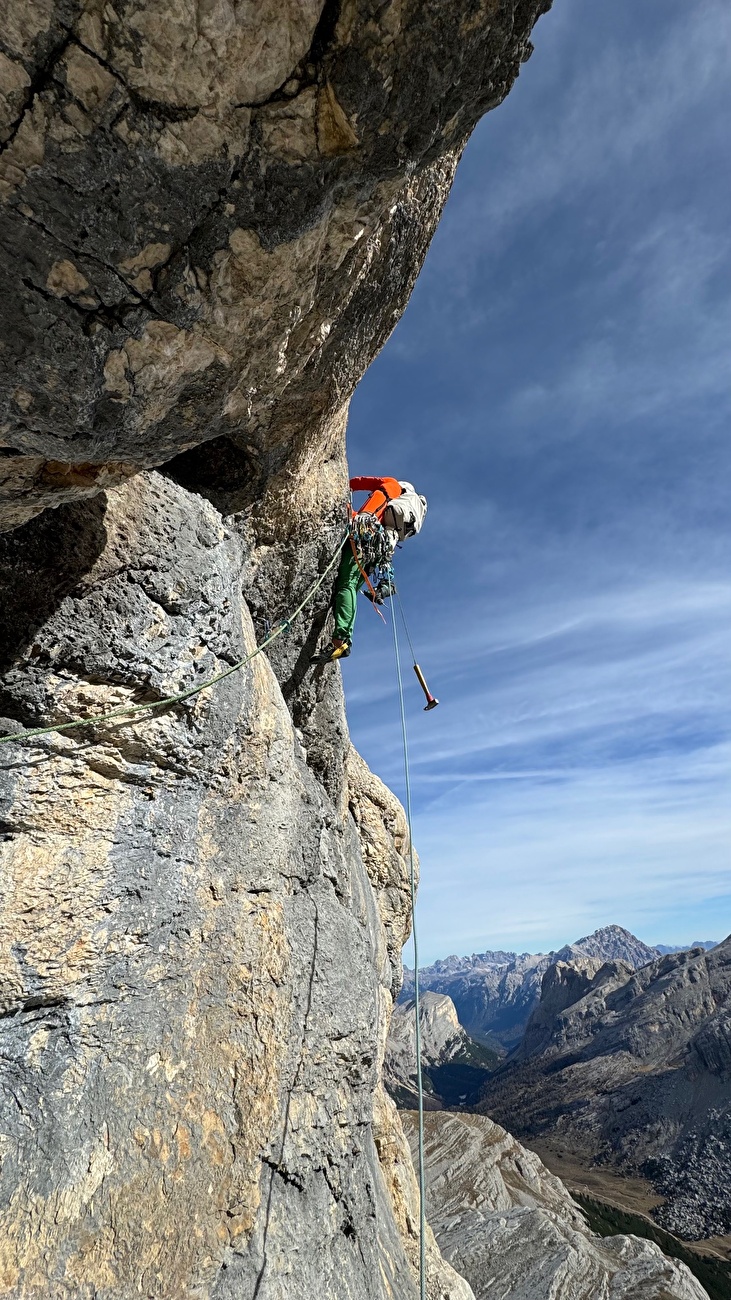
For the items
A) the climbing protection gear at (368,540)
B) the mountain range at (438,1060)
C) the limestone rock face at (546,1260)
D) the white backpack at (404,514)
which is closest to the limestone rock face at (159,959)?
the climbing protection gear at (368,540)

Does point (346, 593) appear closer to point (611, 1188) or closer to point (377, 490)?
point (377, 490)

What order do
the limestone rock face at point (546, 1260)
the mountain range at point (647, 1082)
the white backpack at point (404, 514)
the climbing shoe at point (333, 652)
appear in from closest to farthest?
the climbing shoe at point (333, 652) → the white backpack at point (404, 514) → the limestone rock face at point (546, 1260) → the mountain range at point (647, 1082)

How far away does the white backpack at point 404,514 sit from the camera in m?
9.04

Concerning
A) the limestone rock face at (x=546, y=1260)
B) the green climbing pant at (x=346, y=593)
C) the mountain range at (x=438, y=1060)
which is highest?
the green climbing pant at (x=346, y=593)

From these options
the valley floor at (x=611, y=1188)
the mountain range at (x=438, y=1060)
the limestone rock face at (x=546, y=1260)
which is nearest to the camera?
the limestone rock face at (x=546, y=1260)

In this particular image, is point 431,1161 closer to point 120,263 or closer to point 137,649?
point 137,649

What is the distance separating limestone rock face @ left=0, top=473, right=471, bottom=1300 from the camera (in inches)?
154

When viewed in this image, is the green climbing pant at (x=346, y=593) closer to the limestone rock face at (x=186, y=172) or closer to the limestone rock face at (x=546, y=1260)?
the limestone rock face at (x=186, y=172)

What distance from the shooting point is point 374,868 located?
1035cm

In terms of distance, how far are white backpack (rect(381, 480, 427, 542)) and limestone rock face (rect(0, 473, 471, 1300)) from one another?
3.30 meters

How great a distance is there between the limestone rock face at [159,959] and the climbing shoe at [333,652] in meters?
1.38

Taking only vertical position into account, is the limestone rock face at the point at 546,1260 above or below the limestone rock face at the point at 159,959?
below

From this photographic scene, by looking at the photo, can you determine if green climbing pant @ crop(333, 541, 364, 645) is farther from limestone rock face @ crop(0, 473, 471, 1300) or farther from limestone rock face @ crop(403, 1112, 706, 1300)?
limestone rock face @ crop(403, 1112, 706, 1300)

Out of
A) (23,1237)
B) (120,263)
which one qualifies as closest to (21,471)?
(120,263)
